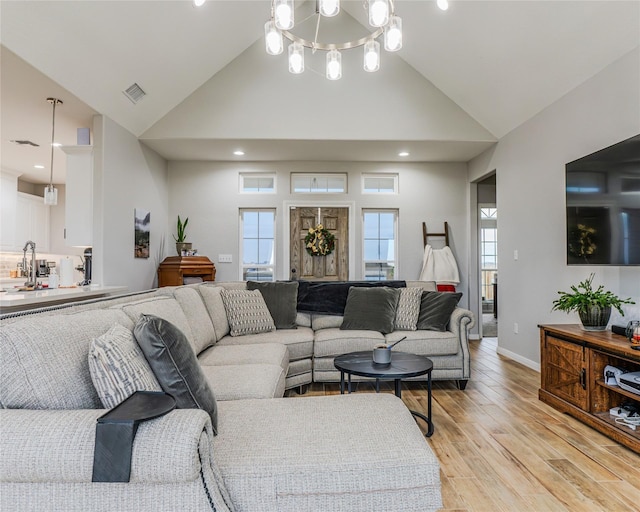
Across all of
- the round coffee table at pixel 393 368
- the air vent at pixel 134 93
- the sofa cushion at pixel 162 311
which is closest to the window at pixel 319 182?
the air vent at pixel 134 93

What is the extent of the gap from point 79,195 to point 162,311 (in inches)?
99.5

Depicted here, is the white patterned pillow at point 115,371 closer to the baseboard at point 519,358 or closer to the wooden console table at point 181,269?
the baseboard at point 519,358

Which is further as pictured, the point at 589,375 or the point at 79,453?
the point at 589,375

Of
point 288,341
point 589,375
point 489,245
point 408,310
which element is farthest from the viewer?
point 489,245

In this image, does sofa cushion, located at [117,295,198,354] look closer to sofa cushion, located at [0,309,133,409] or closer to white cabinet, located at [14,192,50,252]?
sofa cushion, located at [0,309,133,409]

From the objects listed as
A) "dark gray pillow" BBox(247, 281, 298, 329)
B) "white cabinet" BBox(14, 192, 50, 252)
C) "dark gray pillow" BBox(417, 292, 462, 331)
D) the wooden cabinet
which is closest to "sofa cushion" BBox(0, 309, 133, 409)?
"dark gray pillow" BBox(247, 281, 298, 329)

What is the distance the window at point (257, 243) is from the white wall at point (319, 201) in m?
0.15

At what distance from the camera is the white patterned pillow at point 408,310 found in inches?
147

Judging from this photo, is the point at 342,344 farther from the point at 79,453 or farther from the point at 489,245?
the point at 489,245

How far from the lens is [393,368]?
2555mm

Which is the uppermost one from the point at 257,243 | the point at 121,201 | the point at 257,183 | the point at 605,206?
the point at 257,183

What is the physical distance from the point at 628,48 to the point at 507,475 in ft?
9.96

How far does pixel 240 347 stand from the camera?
9.82 feet

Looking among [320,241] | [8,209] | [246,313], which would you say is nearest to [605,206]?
[246,313]
